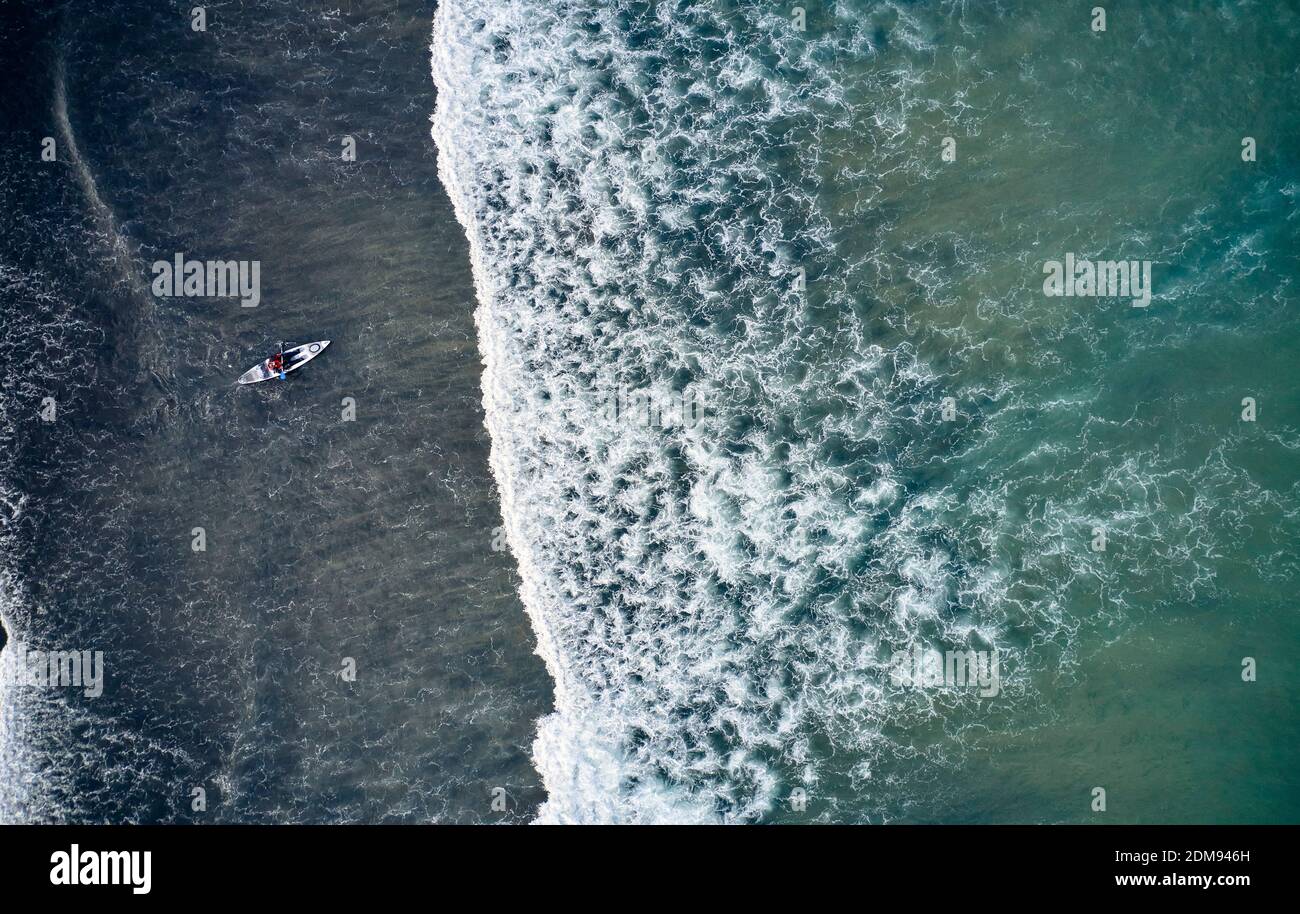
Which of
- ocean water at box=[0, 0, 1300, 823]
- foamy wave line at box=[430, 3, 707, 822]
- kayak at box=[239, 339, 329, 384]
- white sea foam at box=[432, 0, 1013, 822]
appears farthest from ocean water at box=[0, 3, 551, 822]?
white sea foam at box=[432, 0, 1013, 822]

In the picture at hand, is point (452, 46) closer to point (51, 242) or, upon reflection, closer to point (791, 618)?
point (51, 242)

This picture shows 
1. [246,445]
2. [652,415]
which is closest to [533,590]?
[652,415]

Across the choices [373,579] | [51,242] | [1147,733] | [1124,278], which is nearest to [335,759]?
[373,579]

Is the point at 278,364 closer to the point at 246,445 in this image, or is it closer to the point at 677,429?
the point at 246,445

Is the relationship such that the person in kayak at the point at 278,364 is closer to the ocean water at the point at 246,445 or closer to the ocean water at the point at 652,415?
the ocean water at the point at 246,445

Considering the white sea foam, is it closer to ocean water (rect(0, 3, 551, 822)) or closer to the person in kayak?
ocean water (rect(0, 3, 551, 822))
